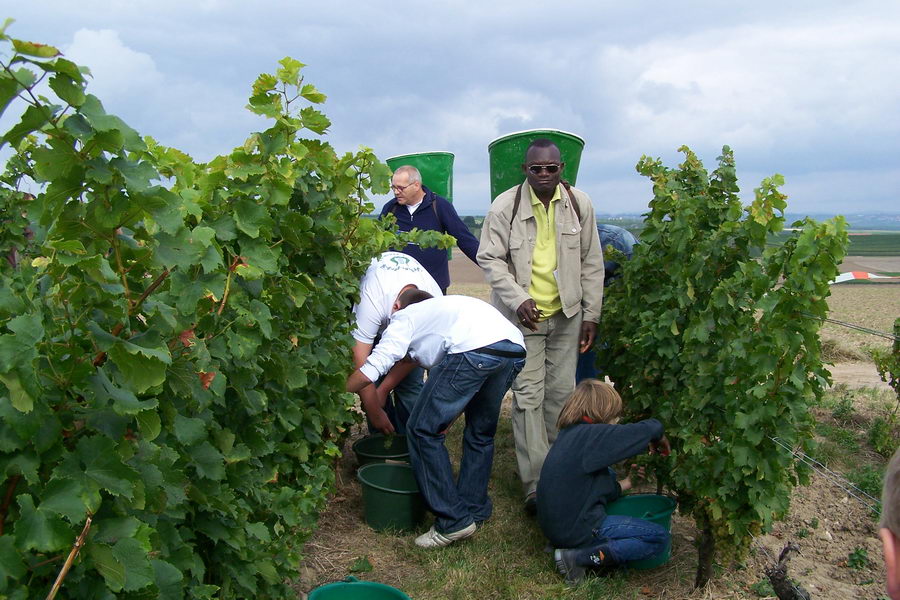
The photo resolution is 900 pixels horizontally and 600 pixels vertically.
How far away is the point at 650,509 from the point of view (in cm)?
427

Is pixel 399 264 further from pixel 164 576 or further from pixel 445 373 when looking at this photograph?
pixel 164 576

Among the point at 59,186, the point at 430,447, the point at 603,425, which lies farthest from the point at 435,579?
the point at 59,186

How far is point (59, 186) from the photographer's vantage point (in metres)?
1.39

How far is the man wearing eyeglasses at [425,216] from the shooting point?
5824 millimetres

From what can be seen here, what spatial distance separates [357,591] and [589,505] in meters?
1.20

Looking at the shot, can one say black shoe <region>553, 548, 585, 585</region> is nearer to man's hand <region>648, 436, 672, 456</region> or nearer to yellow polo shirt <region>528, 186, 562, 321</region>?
man's hand <region>648, 436, 672, 456</region>

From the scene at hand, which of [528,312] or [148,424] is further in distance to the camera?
[528,312]

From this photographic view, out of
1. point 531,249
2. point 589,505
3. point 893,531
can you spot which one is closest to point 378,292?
point 531,249

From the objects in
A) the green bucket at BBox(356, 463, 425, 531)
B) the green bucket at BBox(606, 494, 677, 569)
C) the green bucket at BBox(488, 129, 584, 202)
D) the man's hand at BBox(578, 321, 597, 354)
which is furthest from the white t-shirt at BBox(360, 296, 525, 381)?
the green bucket at BBox(488, 129, 584, 202)

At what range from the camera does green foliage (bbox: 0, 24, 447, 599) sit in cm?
133

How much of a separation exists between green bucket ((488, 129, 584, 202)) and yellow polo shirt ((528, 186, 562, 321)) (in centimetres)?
71

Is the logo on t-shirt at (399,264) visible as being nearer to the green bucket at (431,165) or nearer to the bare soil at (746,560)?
the bare soil at (746,560)

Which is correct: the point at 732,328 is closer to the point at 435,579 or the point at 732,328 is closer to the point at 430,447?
the point at 430,447

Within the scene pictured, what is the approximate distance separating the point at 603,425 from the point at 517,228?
1.46m
